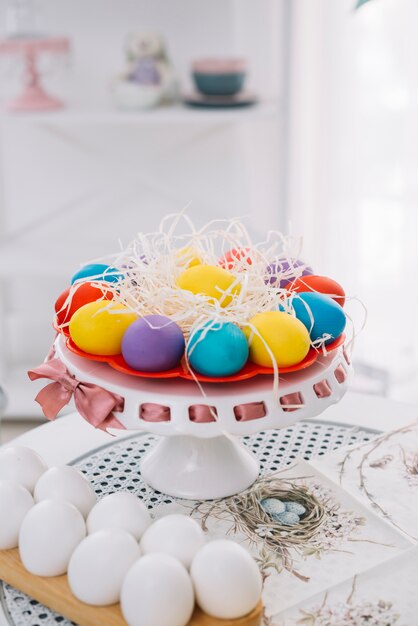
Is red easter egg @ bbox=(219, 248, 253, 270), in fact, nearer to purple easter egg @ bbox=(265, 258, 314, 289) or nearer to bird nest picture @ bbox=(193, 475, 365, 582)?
purple easter egg @ bbox=(265, 258, 314, 289)

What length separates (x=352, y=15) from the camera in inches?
84.6

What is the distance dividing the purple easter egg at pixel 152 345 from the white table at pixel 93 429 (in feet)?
1.05

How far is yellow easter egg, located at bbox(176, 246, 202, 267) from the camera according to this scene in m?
1.22

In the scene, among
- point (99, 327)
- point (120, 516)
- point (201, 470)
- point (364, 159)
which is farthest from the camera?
point (364, 159)

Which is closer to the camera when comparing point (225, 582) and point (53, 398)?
point (225, 582)

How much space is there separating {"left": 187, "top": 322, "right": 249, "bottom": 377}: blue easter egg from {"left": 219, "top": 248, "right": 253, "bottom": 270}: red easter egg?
0.22 m

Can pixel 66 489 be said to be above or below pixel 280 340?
below

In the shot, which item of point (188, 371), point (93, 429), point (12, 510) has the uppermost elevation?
point (188, 371)

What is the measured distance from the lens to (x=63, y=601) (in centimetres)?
90

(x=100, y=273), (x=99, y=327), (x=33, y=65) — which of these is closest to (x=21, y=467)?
(x=99, y=327)

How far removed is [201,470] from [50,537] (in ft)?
0.95

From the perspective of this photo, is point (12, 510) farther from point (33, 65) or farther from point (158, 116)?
point (33, 65)

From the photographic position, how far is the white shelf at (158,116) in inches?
82.0

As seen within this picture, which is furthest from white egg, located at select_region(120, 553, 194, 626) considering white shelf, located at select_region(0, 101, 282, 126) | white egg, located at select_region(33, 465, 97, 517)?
white shelf, located at select_region(0, 101, 282, 126)
